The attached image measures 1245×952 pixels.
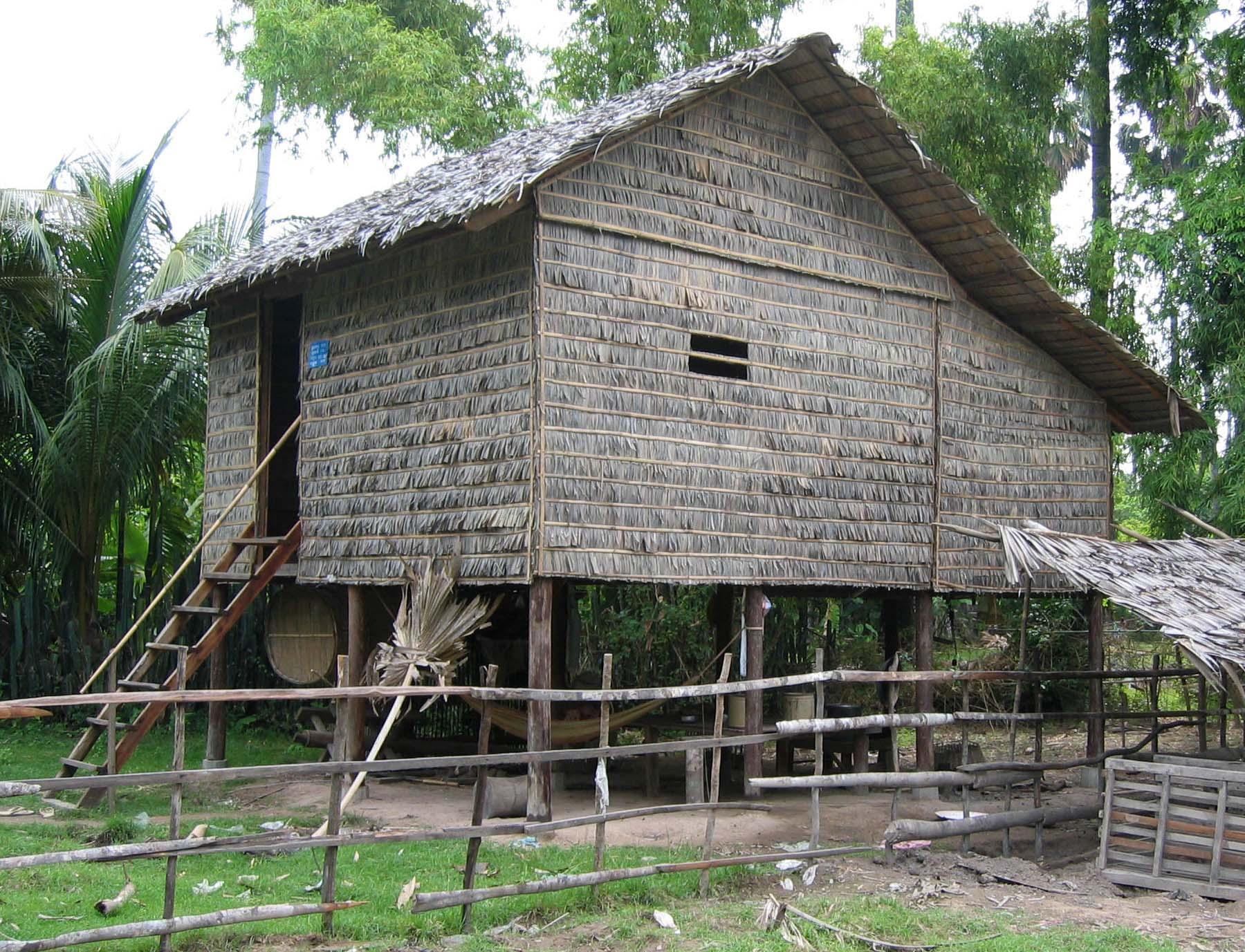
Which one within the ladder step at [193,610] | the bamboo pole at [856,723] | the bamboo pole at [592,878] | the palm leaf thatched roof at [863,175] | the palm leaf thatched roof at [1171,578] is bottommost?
the bamboo pole at [592,878]

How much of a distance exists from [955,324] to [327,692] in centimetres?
703

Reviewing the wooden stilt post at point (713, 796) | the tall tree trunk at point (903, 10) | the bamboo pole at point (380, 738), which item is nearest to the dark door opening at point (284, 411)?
the bamboo pole at point (380, 738)

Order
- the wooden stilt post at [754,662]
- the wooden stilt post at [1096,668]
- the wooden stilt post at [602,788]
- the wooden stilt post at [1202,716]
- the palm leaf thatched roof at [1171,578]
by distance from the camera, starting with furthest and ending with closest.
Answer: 1. the wooden stilt post at [1096,668]
2. the wooden stilt post at [1202,716]
3. the wooden stilt post at [754,662]
4. the palm leaf thatched roof at [1171,578]
5. the wooden stilt post at [602,788]

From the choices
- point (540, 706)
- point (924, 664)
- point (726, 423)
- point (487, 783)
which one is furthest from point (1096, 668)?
point (487, 783)

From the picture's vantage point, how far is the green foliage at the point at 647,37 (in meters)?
17.2

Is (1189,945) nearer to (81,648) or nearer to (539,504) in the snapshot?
(539,504)

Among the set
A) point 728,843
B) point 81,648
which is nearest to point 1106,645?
point 728,843

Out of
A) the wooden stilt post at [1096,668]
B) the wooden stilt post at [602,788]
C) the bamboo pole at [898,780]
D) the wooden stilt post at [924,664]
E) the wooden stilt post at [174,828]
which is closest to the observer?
the wooden stilt post at [174,828]

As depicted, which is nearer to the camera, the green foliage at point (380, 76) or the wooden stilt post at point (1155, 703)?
the wooden stilt post at point (1155, 703)

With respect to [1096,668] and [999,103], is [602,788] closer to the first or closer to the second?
[1096,668]

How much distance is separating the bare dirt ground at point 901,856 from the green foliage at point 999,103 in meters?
7.98

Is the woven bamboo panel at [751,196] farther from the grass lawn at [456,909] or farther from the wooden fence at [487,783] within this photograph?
the grass lawn at [456,909]

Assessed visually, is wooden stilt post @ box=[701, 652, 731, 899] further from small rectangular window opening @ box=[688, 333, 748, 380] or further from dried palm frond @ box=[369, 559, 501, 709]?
small rectangular window opening @ box=[688, 333, 748, 380]

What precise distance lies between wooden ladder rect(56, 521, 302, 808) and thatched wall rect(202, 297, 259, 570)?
254mm
